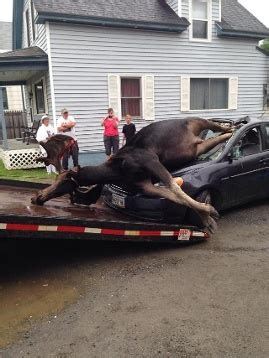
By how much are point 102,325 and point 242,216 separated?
3828 mm

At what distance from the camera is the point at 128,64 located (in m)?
13.1

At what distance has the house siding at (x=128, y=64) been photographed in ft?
39.9

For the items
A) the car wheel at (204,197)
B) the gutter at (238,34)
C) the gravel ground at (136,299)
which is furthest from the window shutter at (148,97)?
the gravel ground at (136,299)

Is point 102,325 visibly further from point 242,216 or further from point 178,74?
point 178,74

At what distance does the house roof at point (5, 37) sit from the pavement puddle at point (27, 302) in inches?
1139

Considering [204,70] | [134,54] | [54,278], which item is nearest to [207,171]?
[54,278]

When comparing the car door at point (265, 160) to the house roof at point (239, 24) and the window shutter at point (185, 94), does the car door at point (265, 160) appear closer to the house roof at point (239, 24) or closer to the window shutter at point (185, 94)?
the window shutter at point (185, 94)

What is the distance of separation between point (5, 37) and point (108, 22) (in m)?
21.6

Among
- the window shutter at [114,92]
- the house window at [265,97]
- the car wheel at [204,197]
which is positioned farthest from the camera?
the house window at [265,97]

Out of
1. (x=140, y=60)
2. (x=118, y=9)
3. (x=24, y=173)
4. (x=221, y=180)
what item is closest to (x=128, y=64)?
(x=140, y=60)

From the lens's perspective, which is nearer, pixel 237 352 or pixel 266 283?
pixel 237 352

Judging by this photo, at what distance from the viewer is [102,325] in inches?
129

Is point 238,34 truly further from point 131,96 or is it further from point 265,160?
point 265,160

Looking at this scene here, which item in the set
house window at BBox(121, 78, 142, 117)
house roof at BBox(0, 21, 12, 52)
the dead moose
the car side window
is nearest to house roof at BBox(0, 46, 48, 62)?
house window at BBox(121, 78, 142, 117)
